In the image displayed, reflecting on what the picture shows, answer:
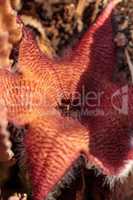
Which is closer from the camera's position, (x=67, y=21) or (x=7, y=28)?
(x=7, y=28)

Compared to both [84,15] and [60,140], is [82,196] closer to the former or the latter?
[60,140]

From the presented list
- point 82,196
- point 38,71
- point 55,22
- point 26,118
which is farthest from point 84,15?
point 82,196

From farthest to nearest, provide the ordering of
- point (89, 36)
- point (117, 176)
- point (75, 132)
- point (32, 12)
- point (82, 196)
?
point (32, 12)
point (89, 36)
point (82, 196)
point (75, 132)
point (117, 176)

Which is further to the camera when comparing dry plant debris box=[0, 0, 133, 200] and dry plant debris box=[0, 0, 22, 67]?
dry plant debris box=[0, 0, 133, 200]

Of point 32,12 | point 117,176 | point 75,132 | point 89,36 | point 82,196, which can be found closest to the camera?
point 117,176

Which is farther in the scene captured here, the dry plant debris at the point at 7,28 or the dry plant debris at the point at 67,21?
the dry plant debris at the point at 67,21

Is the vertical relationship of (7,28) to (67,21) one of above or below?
below

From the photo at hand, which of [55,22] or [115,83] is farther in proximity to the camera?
[55,22]

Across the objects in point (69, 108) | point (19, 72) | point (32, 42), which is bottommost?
point (69, 108)

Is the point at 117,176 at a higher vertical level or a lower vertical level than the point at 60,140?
lower
